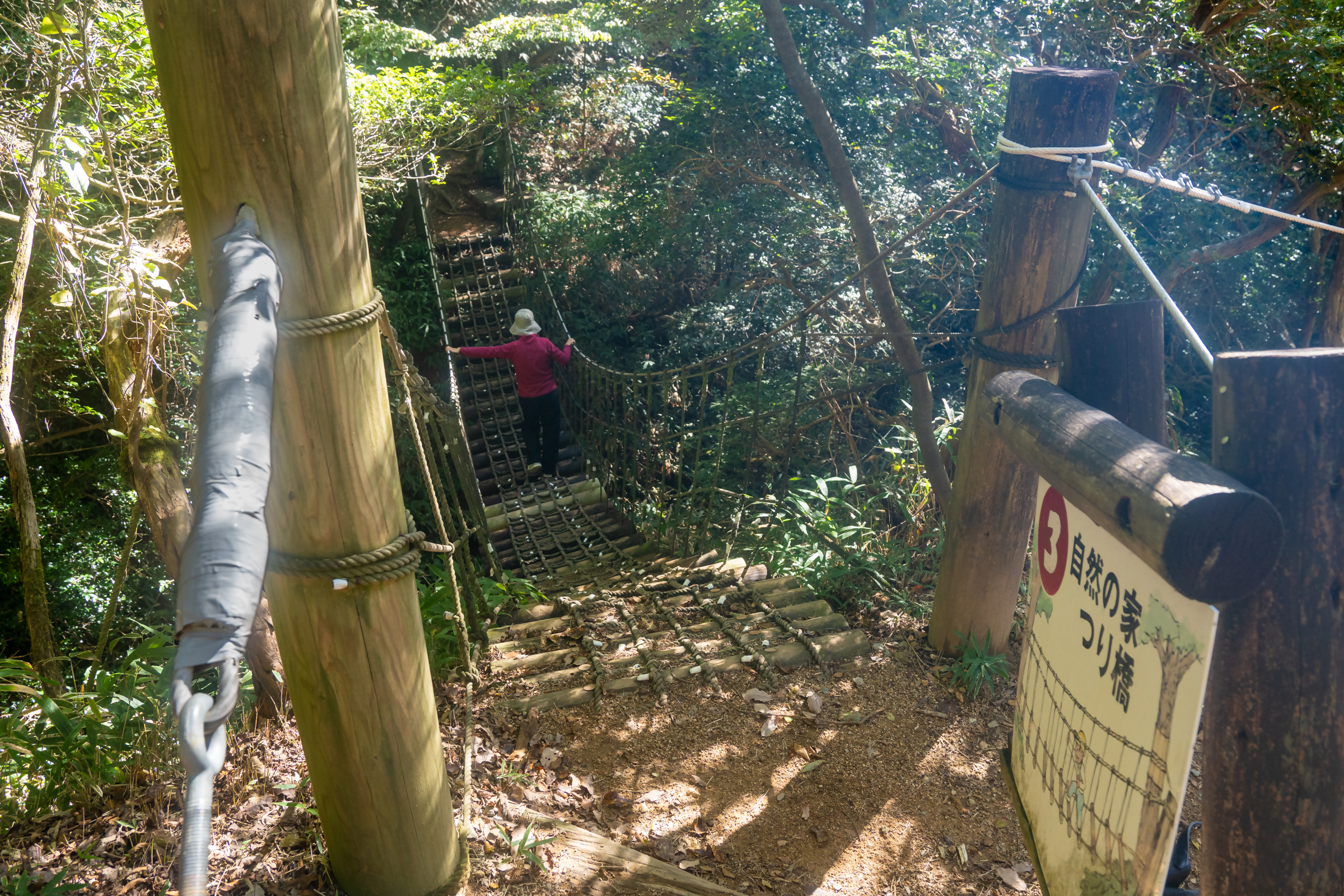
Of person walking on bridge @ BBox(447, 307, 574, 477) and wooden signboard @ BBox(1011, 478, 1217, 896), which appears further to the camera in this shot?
person walking on bridge @ BBox(447, 307, 574, 477)

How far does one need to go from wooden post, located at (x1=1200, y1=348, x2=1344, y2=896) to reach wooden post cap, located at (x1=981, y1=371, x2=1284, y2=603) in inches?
2.0

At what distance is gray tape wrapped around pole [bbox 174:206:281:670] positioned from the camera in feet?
1.88

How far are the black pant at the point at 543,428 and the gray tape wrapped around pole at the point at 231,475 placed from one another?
4926mm

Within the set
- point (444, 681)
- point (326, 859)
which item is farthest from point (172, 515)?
point (326, 859)

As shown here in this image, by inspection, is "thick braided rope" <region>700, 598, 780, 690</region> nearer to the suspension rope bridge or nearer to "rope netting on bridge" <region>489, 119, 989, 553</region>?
the suspension rope bridge

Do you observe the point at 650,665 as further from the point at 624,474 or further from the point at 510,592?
the point at 624,474

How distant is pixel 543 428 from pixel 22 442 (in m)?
3.53

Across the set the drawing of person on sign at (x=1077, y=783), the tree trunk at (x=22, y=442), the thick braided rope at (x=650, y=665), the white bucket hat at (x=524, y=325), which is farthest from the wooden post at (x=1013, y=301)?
the white bucket hat at (x=524, y=325)

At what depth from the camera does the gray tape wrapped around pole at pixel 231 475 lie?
0.57 m

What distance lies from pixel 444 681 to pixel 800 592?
4.27ft

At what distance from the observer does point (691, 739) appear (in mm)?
2262

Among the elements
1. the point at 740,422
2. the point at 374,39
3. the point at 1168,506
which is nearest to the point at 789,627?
the point at 740,422

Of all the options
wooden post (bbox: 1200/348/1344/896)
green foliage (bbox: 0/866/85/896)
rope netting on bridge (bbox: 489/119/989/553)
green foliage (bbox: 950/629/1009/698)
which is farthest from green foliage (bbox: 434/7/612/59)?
wooden post (bbox: 1200/348/1344/896)

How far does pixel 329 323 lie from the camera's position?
113cm
